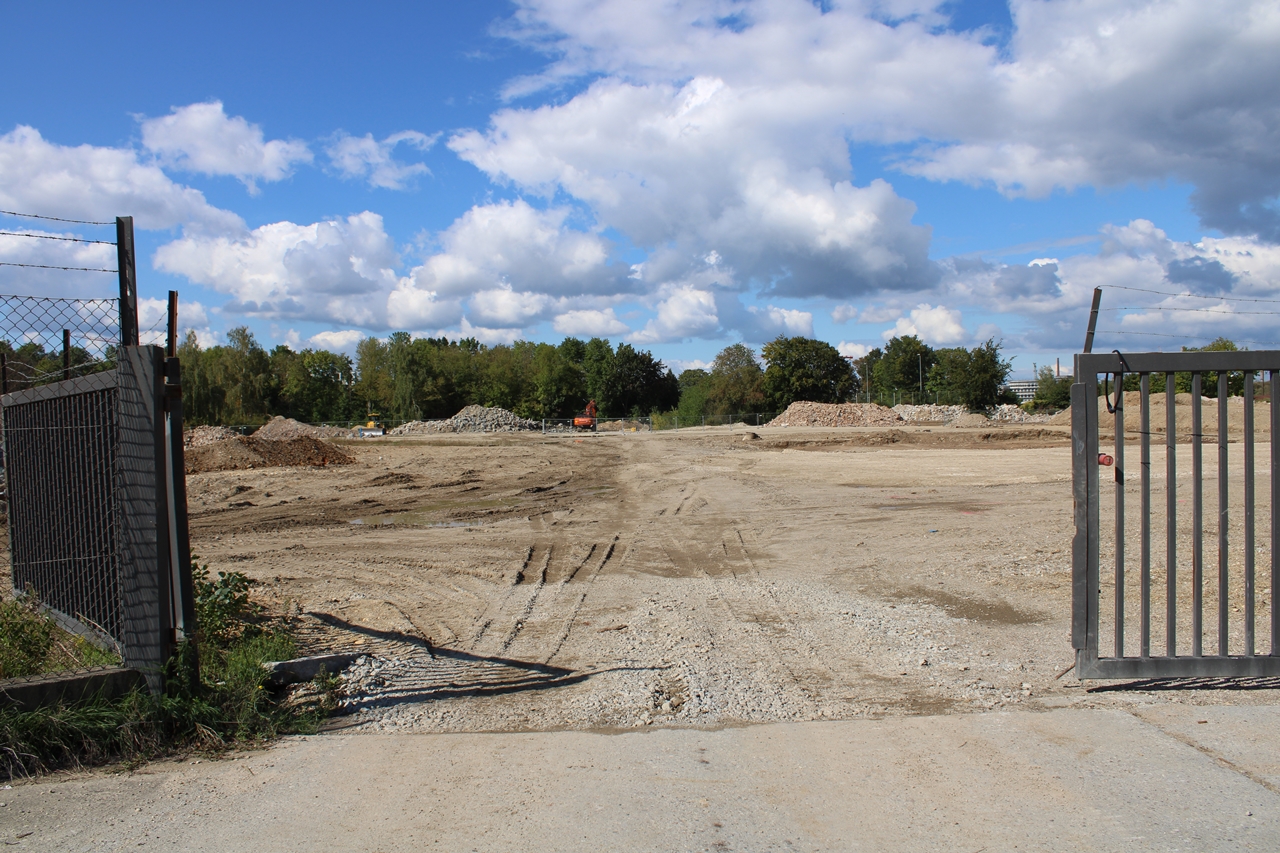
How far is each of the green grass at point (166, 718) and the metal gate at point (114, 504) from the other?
0.55 ft

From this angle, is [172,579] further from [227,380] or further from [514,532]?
[227,380]

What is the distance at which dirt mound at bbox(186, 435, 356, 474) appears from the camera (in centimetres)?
2900

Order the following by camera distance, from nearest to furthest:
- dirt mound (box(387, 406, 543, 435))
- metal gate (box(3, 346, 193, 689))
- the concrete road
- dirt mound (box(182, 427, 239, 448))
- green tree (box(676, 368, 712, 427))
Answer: the concrete road, metal gate (box(3, 346, 193, 689)), dirt mound (box(182, 427, 239, 448)), dirt mound (box(387, 406, 543, 435)), green tree (box(676, 368, 712, 427))

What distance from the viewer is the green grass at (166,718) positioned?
4.21 metres

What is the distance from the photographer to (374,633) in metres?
7.06

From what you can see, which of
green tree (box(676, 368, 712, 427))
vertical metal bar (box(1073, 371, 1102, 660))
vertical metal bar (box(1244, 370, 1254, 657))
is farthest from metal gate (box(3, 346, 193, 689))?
green tree (box(676, 368, 712, 427))

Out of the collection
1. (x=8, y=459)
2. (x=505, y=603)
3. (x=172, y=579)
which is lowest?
(x=505, y=603)

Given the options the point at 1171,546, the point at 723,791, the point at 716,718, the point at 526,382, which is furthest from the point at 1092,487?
the point at 526,382

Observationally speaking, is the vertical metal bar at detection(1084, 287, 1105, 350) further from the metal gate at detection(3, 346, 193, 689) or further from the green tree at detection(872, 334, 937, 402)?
the green tree at detection(872, 334, 937, 402)

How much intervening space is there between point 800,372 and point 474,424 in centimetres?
3601

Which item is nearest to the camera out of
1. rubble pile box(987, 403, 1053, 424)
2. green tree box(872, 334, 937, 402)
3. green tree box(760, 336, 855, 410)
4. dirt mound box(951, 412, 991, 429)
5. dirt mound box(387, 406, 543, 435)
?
dirt mound box(951, 412, 991, 429)

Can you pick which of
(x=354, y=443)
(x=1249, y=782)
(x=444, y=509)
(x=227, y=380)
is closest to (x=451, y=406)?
(x=227, y=380)

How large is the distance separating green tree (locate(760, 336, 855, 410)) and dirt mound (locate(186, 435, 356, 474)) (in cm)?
5696

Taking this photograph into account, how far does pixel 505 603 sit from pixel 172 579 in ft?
14.4
